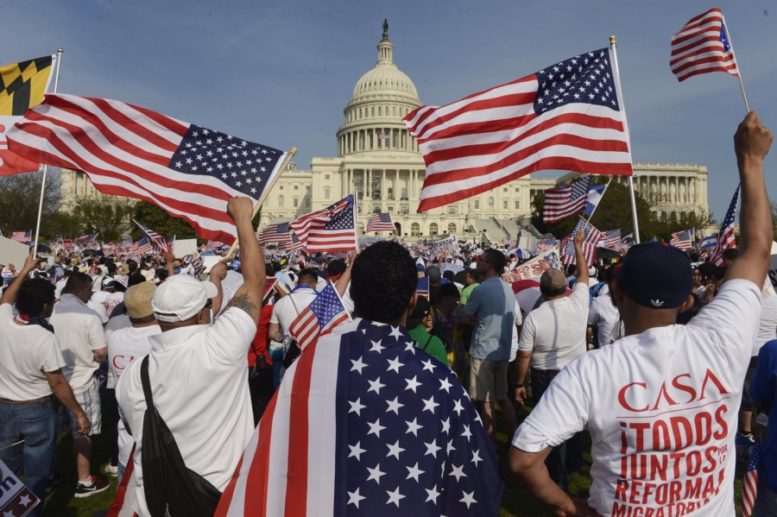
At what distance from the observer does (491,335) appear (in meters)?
5.76

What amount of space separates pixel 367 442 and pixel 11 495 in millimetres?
2208

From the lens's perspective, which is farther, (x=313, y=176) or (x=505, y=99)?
(x=313, y=176)

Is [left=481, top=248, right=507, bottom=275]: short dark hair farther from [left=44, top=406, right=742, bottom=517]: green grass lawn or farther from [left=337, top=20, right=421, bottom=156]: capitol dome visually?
[left=337, top=20, right=421, bottom=156]: capitol dome

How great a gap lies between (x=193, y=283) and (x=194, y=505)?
0.90m

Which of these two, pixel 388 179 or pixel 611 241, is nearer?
pixel 611 241

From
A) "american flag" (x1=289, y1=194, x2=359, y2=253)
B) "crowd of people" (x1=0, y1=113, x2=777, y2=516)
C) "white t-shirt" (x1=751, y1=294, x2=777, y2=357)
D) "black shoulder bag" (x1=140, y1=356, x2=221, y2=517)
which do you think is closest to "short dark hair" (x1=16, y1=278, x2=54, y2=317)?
"crowd of people" (x1=0, y1=113, x2=777, y2=516)

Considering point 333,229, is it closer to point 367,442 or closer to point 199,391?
point 199,391

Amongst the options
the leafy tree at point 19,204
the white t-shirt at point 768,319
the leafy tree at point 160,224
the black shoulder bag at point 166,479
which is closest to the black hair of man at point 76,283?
the black shoulder bag at point 166,479

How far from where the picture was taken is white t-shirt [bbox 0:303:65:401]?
158 inches

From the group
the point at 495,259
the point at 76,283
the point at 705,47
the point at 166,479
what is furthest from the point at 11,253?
the point at 705,47

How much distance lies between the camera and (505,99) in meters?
5.72

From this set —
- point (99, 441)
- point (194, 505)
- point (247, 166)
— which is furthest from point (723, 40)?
point (99, 441)

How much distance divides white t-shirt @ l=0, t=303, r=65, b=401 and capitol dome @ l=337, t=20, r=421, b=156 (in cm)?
9417

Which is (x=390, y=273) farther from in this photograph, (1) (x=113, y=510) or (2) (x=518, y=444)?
(1) (x=113, y=510)
